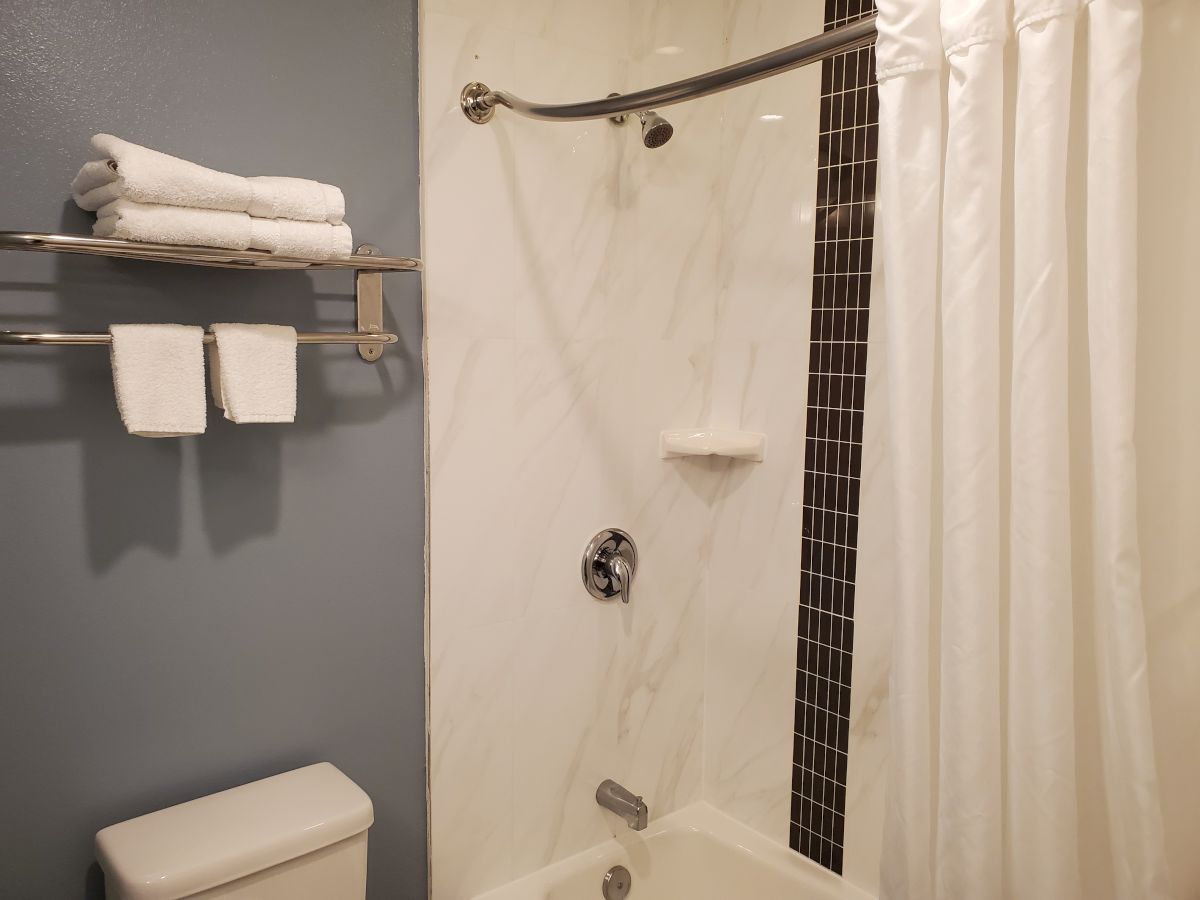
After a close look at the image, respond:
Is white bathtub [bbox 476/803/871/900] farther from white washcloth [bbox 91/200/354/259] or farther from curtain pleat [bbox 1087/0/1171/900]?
white washcloth [bbox 91/200/354/259]

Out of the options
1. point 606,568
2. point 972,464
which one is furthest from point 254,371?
point 972,464

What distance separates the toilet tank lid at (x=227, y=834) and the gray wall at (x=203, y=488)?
0.07 meters

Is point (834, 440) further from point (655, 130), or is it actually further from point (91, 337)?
point (91, 337)

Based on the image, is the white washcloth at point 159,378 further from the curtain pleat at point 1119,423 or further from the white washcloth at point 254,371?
the curtain pleat at point 1119,423

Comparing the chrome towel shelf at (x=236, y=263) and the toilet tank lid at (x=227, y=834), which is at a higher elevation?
the chrome towel shelf at (x=236, y=263)

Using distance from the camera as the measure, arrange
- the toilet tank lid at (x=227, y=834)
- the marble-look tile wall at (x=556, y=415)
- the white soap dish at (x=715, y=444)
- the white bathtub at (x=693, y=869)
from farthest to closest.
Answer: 1. the white soap dish at (x=715, y=444)
2. the white bathtub at (x=693, y=869)
3. the marble-look tile wall at (x=556, y=415)
4. the toilet tank lid at (x=227, y=834)

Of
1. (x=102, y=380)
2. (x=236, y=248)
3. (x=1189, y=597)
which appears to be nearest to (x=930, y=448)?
(x=1189, y=597)

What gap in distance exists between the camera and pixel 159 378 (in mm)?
1188

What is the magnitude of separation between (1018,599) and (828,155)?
1.11 m

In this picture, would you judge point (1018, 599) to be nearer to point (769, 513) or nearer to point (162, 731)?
point (769, 513)

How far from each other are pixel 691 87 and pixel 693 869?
1.78 metres

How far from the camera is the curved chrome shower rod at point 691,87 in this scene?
1.12 metres

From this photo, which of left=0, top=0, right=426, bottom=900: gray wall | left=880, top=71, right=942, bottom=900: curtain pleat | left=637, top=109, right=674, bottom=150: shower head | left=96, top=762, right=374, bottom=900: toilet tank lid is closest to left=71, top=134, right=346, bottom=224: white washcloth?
left=0, top=0, right=426, bottom=900: gray wall

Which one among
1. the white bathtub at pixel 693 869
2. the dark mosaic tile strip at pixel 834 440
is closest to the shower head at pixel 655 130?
the dark mosaic tile strip at pixel 834 440
